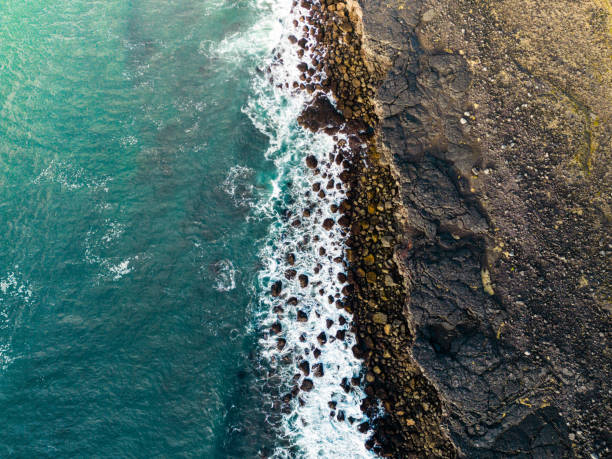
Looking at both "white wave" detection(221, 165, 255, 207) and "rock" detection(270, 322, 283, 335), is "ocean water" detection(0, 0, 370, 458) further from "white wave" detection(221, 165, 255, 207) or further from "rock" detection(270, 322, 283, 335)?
"rock" detection(270, 322, 283, 335)

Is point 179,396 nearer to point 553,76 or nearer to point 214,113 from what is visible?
point 214,113

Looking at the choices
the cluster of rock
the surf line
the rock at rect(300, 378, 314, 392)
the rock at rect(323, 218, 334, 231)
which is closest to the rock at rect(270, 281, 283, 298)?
the surf line

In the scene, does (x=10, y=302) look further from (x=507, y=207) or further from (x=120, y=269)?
(x=507, y=207)

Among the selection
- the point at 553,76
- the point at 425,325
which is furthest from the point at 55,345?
the point at 553,76

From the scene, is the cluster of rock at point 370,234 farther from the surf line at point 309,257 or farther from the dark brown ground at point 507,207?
the dark brown ground at point 507,207

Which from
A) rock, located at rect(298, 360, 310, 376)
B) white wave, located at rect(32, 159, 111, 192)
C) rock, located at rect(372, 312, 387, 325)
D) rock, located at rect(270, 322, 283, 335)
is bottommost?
rock, located at rect(298, 360, 310, 376)

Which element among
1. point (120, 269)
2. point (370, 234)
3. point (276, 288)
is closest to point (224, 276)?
point (276, 288)

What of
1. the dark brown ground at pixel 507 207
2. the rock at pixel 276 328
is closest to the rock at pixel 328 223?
the dark brown ground at pixel 507 207
